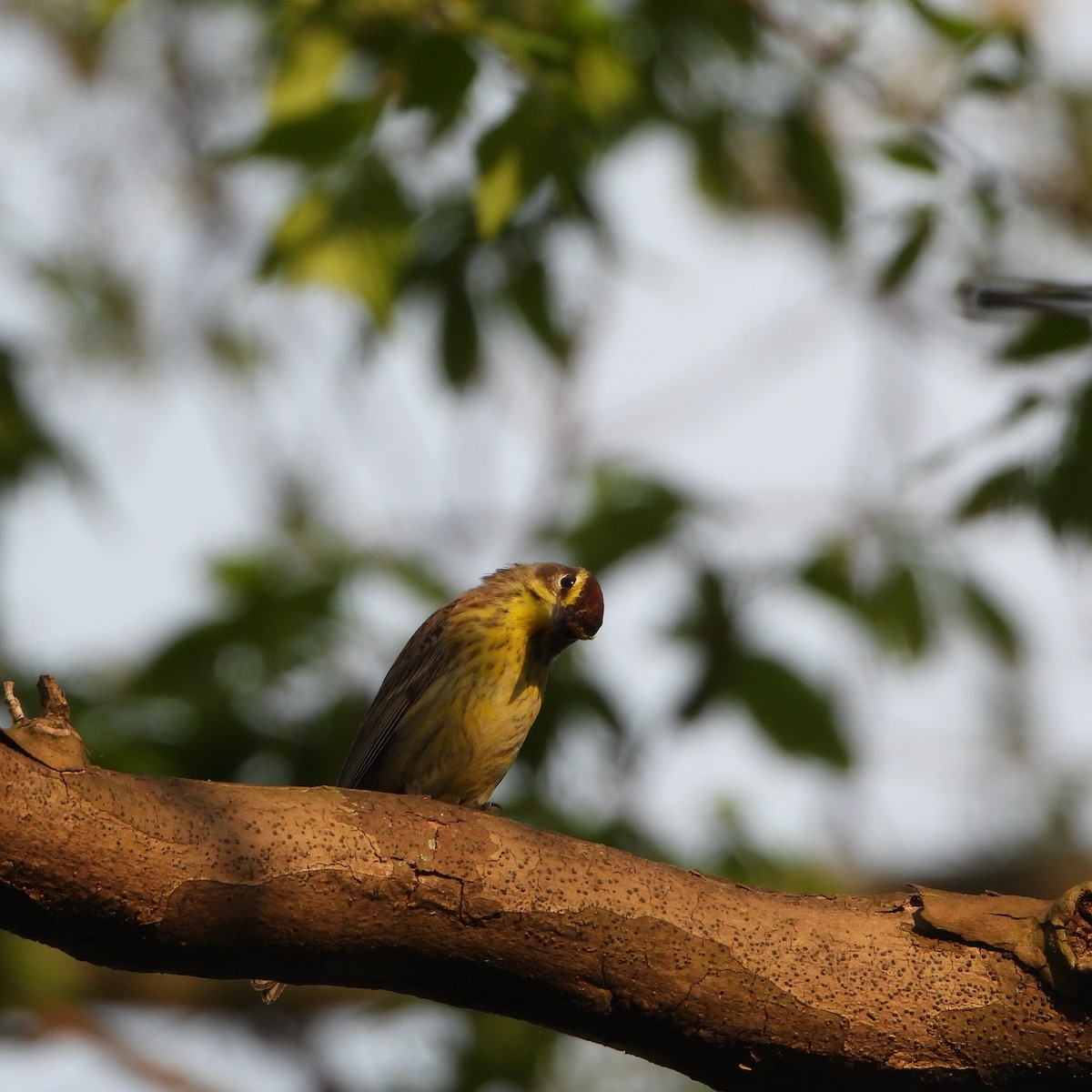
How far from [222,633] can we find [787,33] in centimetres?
323

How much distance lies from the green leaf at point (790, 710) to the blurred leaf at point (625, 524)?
65 centimetres

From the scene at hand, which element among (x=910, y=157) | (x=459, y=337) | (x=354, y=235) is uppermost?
(x=910, y=157)

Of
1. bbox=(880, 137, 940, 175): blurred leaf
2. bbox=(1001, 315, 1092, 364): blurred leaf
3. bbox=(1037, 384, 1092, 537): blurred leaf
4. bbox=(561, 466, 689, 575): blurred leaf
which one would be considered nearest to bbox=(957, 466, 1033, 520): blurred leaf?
bbox=(1037, 384, 1092, 537): blurred leaf

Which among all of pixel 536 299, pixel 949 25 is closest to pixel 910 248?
pixel 949 25

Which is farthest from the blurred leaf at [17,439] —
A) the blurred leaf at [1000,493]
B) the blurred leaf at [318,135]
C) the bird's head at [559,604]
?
the blurred leaf at [1000,493]

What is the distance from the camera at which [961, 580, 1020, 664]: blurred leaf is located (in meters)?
6.18

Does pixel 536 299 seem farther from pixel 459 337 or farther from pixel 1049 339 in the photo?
pixel 1049 339

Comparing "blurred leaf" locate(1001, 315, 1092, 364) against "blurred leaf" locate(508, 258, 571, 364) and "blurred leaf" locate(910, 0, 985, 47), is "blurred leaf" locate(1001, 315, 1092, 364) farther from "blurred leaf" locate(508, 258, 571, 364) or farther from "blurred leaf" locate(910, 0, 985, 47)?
"blurred leaf" locate(508, 258, 571, 364)

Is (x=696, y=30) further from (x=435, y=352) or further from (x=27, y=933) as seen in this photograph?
(x=27, y=933)

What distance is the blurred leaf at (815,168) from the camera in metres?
6.40

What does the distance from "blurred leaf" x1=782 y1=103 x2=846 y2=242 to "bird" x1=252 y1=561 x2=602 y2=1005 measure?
1.91 meters

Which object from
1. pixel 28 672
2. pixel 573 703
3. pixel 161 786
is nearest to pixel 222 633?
pixel 28 672

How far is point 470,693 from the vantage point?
5477 mm

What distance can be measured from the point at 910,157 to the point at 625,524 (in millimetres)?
1912
